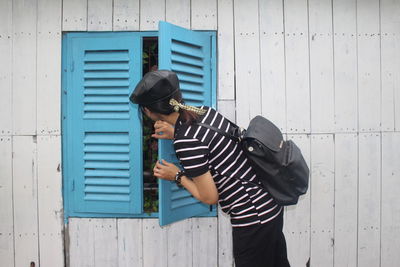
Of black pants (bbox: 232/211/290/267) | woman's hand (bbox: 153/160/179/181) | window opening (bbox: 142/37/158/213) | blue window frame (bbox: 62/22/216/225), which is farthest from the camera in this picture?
window opening (bbox: 142/37/158/213)

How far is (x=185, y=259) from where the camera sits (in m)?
2.65

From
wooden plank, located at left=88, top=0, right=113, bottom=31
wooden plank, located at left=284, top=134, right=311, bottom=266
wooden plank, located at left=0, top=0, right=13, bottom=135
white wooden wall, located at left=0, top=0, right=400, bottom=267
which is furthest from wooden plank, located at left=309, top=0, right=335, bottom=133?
wooden plank, located at left=0, top=0, right=13, bottom=135

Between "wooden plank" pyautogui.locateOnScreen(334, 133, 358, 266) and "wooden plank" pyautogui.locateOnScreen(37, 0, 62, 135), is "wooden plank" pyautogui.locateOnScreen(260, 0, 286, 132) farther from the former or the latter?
"wooden plank" pyautogui.locateOnScreen(37, 0, 62, 135)

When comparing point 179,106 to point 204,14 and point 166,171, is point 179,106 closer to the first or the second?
point 166,171

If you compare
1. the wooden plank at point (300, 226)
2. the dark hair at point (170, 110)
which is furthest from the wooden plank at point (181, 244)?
the dark hair at point (170, 110)

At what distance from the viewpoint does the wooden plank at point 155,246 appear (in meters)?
2.65

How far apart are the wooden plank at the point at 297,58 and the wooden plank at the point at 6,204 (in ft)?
8.36

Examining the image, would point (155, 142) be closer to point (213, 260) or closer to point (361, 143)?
point (213, 260)

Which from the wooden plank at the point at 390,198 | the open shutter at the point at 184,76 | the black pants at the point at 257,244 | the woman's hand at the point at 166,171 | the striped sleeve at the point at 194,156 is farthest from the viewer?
the wooden plank at the point at 390,198

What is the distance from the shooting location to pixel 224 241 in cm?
265

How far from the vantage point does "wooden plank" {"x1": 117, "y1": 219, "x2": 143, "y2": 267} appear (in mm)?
2637

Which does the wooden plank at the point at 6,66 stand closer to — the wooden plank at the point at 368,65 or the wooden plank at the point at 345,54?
the wooden plank at the point at 345,54

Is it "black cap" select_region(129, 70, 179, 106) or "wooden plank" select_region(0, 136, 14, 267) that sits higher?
"black cap" select_region(129, 70, 179, 106)

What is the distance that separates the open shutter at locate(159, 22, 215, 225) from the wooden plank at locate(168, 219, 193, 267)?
0.26 metres
